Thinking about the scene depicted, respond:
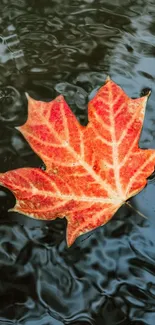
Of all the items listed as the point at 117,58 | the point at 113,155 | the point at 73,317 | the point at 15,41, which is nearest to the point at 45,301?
the point at 73,317

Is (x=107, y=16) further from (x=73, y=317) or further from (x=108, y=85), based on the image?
(x=73, y=317)

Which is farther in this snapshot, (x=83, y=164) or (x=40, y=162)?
(x=40, y=162)

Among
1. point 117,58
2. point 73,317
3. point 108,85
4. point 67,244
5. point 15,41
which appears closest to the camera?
point 73,317

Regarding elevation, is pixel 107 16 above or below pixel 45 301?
above
